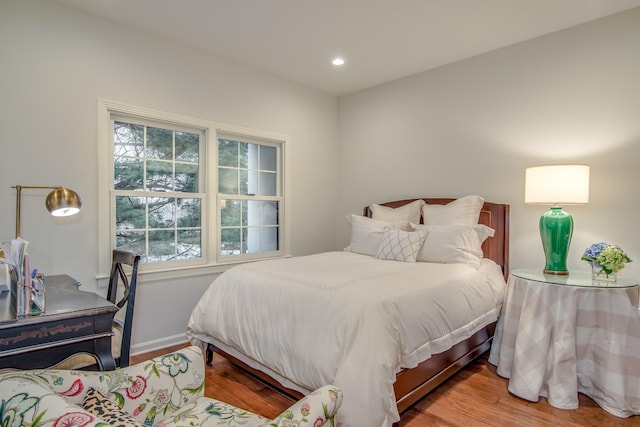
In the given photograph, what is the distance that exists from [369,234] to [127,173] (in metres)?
2.20

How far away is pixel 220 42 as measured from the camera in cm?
317

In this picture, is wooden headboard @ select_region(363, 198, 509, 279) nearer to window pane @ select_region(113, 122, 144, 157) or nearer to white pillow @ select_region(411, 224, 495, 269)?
white pillow @ select_region(411, 224, 495, 269)

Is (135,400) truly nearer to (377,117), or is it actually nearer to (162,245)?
(162,245)

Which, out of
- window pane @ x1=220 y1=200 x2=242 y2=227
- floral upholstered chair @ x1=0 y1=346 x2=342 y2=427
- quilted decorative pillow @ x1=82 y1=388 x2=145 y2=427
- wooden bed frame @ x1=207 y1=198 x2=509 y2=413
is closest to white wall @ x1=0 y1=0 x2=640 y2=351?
wooden bed frame @ x1=207 y1=198 x2=509 y2=413

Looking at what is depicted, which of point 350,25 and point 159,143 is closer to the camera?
point 350,25

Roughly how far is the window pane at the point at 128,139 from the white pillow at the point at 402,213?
2358 mm

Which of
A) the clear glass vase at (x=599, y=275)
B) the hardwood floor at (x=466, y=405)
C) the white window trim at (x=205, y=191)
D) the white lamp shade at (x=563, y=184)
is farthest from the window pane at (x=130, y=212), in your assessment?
the clear glass vase at (x=599, y=275)

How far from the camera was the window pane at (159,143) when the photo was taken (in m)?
3.15

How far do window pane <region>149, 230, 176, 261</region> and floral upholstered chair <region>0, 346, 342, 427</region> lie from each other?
203cm

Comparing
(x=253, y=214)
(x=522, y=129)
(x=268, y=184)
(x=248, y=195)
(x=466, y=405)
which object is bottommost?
(x=466, y=405)

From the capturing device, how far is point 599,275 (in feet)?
8.23

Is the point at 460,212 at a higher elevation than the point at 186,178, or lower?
lower

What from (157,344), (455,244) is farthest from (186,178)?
(455,244)

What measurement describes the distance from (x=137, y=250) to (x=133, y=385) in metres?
2.14
